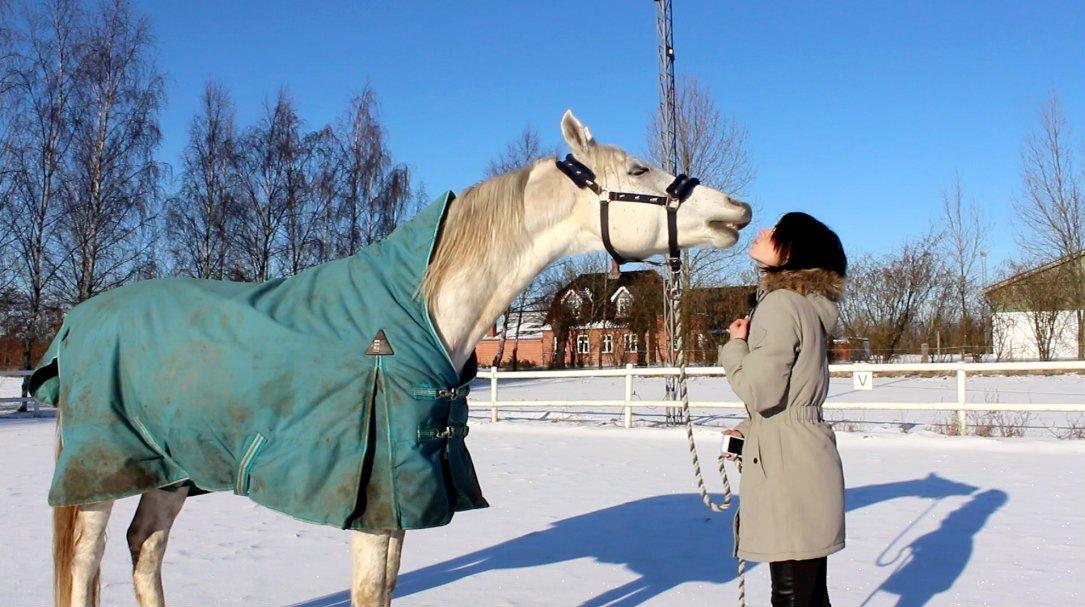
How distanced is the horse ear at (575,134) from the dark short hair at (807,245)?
2.16ft

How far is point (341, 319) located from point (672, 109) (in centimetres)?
817

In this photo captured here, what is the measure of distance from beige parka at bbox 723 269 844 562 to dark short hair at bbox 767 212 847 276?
0.03m

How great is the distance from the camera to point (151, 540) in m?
2.74

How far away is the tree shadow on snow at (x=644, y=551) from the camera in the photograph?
3.50 m

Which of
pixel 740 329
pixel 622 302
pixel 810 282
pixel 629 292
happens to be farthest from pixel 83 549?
pixel 622 302

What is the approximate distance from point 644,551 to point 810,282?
89.8 inches

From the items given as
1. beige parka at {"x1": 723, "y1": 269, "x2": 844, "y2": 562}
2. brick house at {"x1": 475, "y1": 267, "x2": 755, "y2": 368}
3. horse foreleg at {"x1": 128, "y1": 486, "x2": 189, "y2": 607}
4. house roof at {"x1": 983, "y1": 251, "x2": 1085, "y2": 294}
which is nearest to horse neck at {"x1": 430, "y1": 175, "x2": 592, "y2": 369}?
beige parka at {"x1": 723, "y1": 269, "x2": 844, "y2": 562}

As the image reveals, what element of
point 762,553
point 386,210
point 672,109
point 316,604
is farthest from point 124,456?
point 386,210

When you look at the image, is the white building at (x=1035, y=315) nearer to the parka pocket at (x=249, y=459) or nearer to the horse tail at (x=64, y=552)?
the parka pocket at (x=249, y=459)

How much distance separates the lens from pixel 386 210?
20453 millimetres

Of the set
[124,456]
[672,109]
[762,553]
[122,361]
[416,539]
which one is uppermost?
[672,109]

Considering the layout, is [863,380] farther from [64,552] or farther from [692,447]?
[64,552]

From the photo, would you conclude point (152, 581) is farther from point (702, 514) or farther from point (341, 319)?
point (702, 514)

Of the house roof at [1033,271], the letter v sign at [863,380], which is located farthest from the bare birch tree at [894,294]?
the letter v sign at [863,380]
